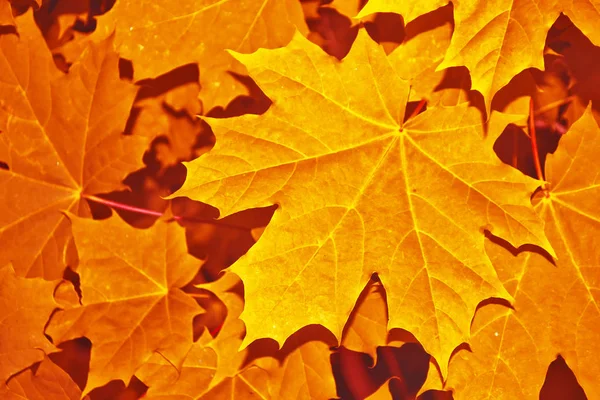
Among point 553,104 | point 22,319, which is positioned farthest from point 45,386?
point 553,104

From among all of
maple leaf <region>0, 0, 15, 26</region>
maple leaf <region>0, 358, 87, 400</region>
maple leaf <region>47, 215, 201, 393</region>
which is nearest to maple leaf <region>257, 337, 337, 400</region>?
maple leaf <region>47, 215, 201, 393</region>

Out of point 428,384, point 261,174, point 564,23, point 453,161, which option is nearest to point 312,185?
point 261,174

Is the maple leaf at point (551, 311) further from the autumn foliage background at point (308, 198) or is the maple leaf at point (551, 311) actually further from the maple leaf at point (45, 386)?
the maple leaf at point (45, 386)

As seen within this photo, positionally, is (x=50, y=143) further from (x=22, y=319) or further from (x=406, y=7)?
(x=406, y=7)

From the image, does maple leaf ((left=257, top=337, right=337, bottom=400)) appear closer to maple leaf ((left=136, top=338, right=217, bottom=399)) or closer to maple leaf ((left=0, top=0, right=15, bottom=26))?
maple leaf ((left=136, top=338, right=217, bottom=399))

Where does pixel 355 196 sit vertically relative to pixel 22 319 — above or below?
above

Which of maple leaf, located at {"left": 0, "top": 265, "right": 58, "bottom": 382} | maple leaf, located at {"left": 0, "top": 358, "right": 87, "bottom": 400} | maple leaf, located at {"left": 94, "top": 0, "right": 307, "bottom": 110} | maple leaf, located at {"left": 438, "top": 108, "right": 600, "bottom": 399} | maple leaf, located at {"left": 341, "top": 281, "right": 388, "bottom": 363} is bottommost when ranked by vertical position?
maple leaf, located at {"left": 0, "top": 358, "right": 87, "bottom": 400}

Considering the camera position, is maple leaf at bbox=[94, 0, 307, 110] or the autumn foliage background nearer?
the autumn foliage background
